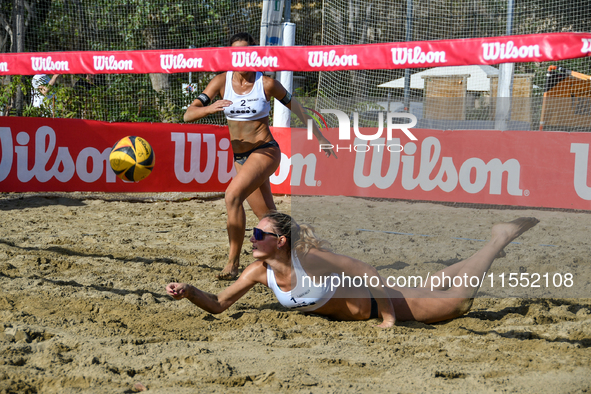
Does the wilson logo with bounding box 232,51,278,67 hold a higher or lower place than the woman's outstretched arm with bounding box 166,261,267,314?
higher

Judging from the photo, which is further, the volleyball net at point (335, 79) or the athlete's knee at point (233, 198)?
the volleyball net at point (335, 79)

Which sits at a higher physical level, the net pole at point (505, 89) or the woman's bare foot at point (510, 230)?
the net pole at point (505, 89)

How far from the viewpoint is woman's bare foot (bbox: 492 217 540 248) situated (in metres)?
3.55

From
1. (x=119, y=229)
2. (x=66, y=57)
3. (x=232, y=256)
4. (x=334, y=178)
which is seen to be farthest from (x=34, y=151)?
(x=232, y=256)

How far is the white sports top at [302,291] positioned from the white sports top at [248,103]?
5.25ft

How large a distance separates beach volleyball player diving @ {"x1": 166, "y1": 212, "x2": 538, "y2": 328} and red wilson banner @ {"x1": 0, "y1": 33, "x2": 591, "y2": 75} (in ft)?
9.81

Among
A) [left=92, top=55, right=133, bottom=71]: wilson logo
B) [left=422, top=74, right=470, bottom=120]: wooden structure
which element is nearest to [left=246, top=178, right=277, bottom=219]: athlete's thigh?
[left=92, top=55, right=133, bottom=71]: wilson logo

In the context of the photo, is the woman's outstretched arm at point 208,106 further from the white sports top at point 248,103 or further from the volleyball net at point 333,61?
the volleyball net at point 333,61

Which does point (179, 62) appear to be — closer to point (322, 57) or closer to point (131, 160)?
point (131, 160)

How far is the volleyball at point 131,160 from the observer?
649 cm

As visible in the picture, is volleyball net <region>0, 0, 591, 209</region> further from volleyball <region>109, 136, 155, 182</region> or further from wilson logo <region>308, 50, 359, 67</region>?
volleyball <region>109, 136, 155, 182</region>

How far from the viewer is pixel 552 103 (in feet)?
30.9

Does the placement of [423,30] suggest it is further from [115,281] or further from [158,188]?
[115,281]

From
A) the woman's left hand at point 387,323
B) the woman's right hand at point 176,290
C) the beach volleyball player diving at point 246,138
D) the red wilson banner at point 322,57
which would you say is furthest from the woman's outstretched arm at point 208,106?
the red wilson banner at point 322,57
